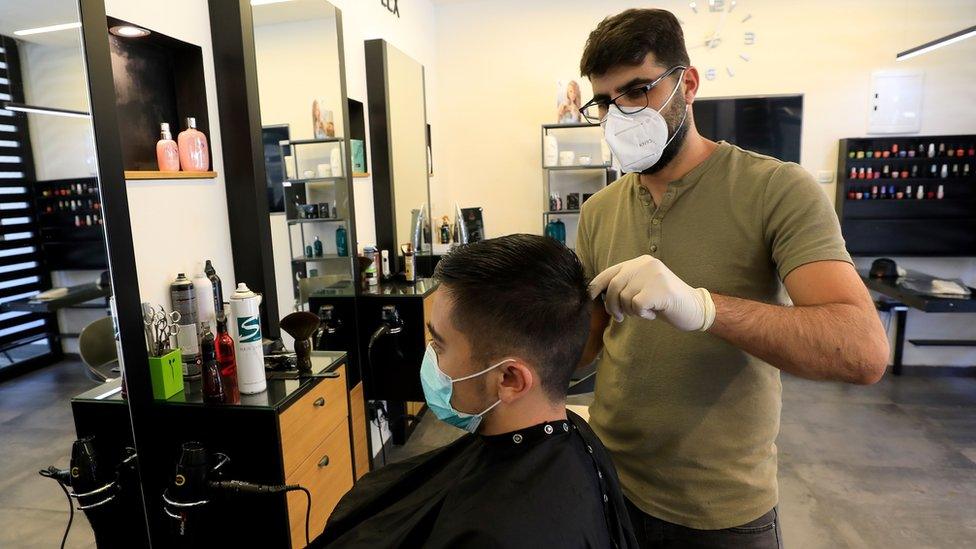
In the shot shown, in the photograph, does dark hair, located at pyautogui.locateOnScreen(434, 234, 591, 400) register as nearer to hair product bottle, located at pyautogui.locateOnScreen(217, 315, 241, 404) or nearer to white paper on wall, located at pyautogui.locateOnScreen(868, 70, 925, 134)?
hair product bottle, located at pyautogui.locateOnScreen(217, 315, 241, 404)

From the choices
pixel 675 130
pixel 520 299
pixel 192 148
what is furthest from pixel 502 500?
pixel 192 148

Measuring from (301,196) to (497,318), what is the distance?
167 centimetres

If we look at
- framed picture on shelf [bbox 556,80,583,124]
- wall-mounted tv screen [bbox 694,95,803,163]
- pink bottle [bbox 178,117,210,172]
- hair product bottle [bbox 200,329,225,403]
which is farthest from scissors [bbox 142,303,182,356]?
wall-mounted tv screen [bbox 694,95,803,163]

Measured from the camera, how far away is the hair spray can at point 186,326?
1.70 meters

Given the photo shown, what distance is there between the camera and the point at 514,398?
43.1 inches

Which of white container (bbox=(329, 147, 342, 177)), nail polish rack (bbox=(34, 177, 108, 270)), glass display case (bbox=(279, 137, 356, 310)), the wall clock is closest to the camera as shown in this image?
nail polish rack (bbox=(34, 177, 108, 270))

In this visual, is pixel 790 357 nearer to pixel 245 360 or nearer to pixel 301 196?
pixel 245 360

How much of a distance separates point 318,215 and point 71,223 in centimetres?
125

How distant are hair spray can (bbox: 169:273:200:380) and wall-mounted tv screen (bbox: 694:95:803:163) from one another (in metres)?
4.06

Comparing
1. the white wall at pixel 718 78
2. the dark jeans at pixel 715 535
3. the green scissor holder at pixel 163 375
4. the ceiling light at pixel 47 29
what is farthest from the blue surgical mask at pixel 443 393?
the white wall at pixel 718 78

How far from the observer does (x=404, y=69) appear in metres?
3.64

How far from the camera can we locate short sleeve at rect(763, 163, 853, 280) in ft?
3.32

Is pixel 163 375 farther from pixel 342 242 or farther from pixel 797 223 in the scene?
pixel 797 223

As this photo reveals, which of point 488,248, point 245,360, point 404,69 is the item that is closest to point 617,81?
point 488,248
